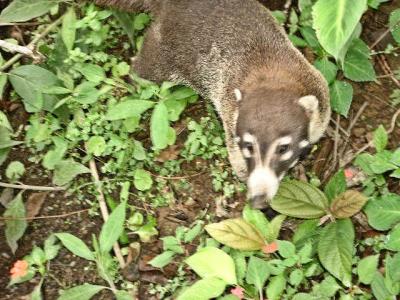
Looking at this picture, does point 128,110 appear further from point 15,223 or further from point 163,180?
point 15,223

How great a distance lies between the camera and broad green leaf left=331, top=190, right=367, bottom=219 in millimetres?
3877

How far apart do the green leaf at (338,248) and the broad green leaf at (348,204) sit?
2.0 inches

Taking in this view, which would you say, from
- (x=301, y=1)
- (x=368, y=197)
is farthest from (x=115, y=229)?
(x=301, y=1)

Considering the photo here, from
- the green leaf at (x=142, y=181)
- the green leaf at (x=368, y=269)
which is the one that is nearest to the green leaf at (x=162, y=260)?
the green leaf at (x=142, y=181)

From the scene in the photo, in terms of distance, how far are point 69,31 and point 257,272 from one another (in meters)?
2.25

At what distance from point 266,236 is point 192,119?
1173mm

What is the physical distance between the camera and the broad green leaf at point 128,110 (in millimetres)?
4129

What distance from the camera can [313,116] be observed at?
3859 millimetres

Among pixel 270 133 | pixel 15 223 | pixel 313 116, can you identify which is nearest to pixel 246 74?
pixel 313 116

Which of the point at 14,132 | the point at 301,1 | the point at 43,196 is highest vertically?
the point at 301,1

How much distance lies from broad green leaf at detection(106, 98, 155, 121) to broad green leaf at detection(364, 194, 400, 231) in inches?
64.9

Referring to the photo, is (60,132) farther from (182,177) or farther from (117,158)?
(182,177)

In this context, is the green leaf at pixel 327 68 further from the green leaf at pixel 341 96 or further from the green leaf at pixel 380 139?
the green leaf at pixel 380 139

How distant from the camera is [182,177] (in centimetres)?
448
